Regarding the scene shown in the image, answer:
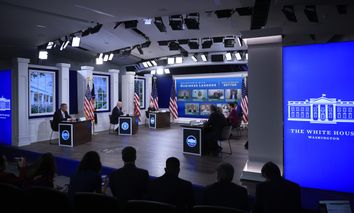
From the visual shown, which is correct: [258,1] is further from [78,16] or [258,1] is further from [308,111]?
[78,16]

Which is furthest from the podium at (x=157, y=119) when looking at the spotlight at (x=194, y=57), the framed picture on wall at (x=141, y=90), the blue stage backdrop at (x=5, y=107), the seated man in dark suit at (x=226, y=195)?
the seated man in dark suit at (x=226, y=195)

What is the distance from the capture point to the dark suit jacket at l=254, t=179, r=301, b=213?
8.70 ft

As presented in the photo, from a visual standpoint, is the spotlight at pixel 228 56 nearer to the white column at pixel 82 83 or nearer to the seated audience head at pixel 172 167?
the white column at pixel 82 83

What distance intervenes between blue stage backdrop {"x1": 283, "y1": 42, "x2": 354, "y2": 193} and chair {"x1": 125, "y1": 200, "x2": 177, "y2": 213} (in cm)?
312

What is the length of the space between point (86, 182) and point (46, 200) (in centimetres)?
44

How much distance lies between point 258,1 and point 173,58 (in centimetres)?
799

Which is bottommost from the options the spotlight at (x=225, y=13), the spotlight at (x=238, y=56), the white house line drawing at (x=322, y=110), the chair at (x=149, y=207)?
the chair at (x=149, y=207)

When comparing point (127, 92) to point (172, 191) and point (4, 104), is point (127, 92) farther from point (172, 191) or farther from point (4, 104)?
point (172, 191)

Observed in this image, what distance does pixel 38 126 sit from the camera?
9141 millimetres

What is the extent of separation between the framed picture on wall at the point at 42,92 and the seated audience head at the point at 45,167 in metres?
6.41

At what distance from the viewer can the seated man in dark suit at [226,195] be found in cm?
260

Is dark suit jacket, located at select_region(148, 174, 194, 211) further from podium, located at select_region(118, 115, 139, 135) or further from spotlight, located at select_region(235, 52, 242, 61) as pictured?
spotlight, located at select_region(235, 52, 242, 61)

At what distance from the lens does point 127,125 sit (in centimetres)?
1085

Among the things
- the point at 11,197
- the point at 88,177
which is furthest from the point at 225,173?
the point at 11,197
